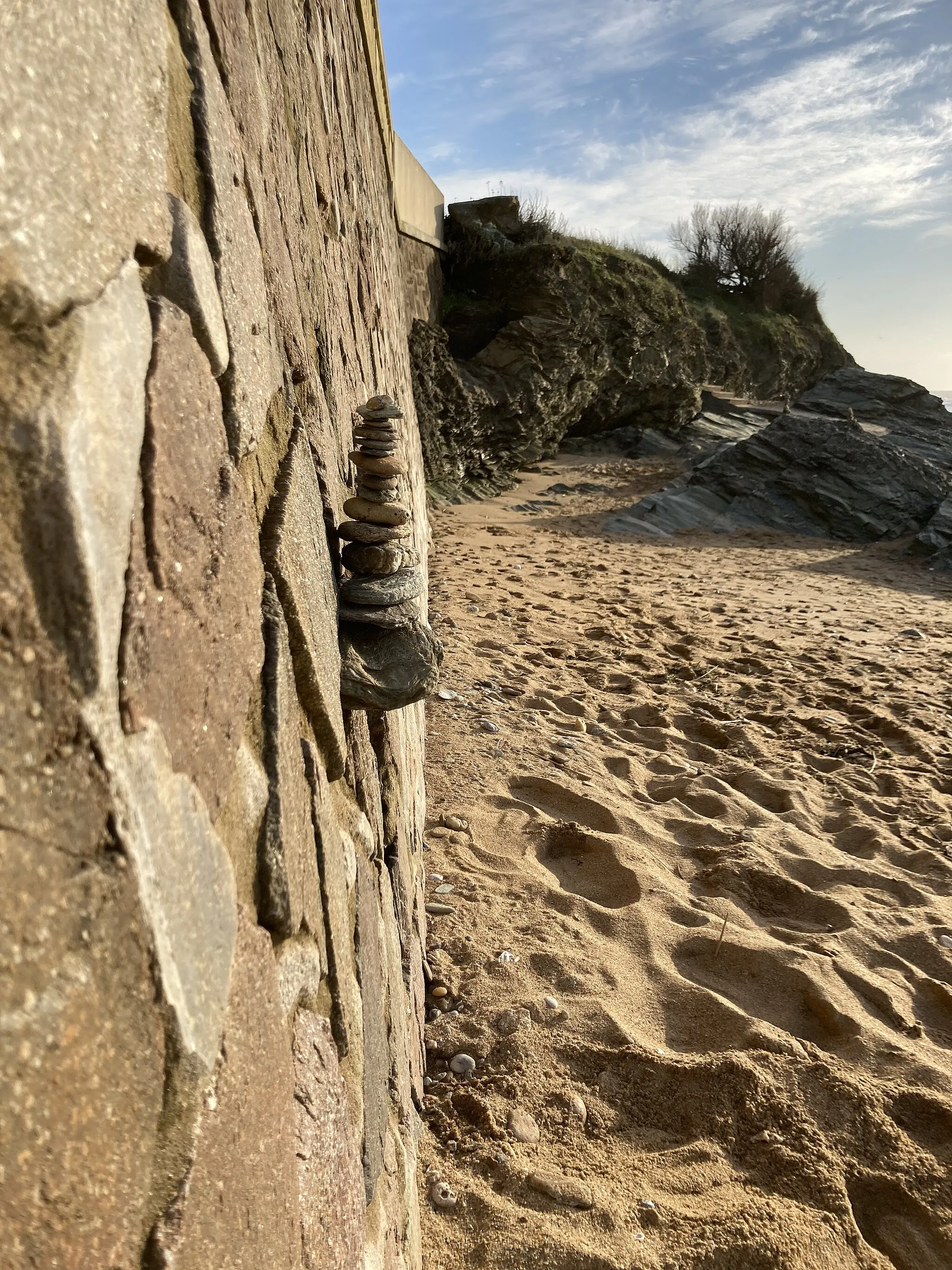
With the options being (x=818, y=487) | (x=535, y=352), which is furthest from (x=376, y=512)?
(x=535, y=352)

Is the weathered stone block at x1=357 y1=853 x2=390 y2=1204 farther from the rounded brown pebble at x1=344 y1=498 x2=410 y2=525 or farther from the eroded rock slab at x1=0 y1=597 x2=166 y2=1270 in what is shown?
the eroded rock slab at x1=0 y1=597 x2=166 y2=1270

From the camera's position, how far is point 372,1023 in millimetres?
1246

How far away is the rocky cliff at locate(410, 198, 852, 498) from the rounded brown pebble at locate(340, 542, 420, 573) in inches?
341

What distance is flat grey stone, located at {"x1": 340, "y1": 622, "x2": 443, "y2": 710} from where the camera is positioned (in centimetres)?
128

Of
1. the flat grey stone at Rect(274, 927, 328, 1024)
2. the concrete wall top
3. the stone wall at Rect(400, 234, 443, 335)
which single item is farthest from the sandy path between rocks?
the stone wall at Rect(400, 234, 443, 335)

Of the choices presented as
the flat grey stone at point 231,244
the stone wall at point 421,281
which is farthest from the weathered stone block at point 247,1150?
the stone wall at point 421,281

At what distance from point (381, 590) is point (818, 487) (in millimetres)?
10871

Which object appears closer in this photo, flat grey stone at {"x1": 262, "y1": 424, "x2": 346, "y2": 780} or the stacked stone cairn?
flat grey stone at {"x1": 262, "y1": 424, "x2": 346, "y2": 780}

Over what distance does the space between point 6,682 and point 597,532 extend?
965cm

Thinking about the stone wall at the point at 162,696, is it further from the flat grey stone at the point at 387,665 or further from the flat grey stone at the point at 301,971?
the flat grey stone at the point at 387,665

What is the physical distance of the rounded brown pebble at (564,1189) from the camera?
1.75m

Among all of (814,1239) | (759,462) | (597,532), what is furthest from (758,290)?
(814,1239)

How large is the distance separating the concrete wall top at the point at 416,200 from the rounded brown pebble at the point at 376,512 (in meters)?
6.14

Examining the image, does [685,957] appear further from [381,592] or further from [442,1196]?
[381,592]
